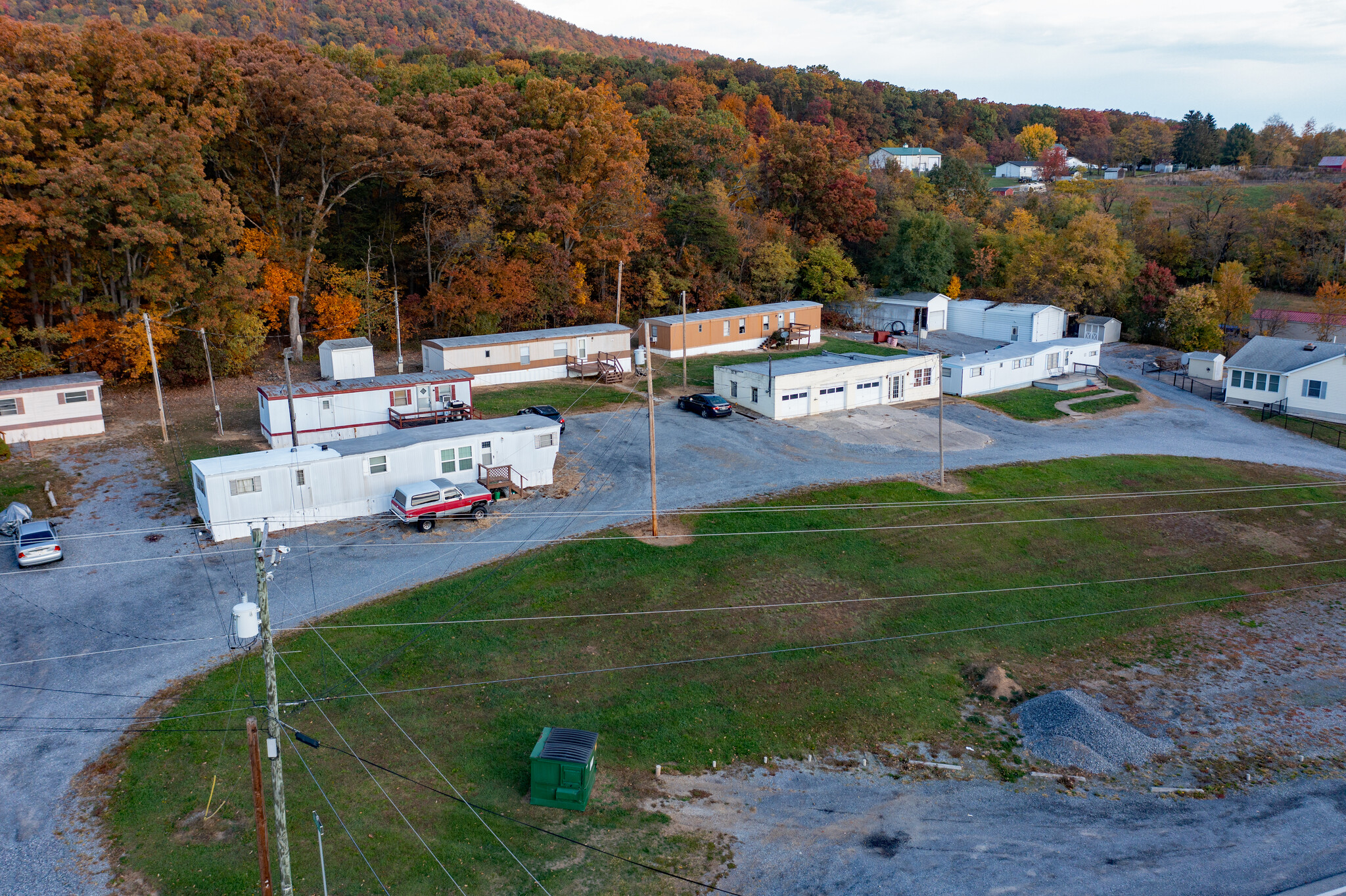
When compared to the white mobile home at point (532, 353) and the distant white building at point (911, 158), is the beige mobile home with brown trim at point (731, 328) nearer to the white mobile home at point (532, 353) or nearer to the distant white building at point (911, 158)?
the white mobile home at point (532, 353)

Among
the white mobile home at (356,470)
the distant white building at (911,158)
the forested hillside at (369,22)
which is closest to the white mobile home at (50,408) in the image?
the white mobile home at (356,470)

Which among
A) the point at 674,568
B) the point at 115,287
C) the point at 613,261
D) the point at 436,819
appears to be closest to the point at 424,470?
Result: the point at 674,568

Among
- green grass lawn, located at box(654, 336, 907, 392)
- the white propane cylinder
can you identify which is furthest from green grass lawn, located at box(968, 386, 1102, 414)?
the white propane cylinder

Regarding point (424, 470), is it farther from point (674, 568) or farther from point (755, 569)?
point (755, 569)

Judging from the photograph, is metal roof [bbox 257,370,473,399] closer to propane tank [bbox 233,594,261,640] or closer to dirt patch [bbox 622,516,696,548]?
dirt patch [bbox 622,516,696,548]

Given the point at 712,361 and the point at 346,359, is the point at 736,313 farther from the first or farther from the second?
the point at 346,359
